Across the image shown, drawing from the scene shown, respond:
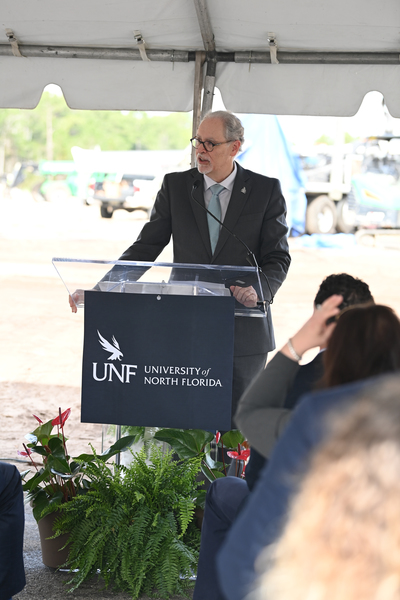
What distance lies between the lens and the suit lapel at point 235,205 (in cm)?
316

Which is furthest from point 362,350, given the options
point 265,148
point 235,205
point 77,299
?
point 265,148

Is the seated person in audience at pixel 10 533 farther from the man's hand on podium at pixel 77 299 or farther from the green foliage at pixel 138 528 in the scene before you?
the man's hand on podium at pixel 77 299

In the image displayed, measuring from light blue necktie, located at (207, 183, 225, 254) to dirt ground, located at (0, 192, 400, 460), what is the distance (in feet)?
8.29

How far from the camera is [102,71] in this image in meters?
3.89

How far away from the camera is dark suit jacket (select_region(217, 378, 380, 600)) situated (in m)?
0.88

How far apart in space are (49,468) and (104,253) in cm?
1219

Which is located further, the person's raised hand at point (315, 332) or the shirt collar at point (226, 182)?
the shirt collar at point (226, 182)

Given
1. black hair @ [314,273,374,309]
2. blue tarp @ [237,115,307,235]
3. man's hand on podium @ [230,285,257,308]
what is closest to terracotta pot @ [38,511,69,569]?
man's hand on podium @ [230,285,257,308]

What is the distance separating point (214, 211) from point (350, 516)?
8.50 feet

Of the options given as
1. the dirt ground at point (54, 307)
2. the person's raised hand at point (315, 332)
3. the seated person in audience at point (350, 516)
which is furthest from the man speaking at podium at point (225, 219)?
the seated person in audience at point (350, 516)

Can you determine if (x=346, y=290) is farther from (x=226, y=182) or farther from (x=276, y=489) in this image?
(x=226, y=182)

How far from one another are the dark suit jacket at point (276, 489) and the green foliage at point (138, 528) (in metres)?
1.58

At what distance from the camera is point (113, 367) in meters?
2.44

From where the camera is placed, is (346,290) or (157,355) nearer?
(346,290)
